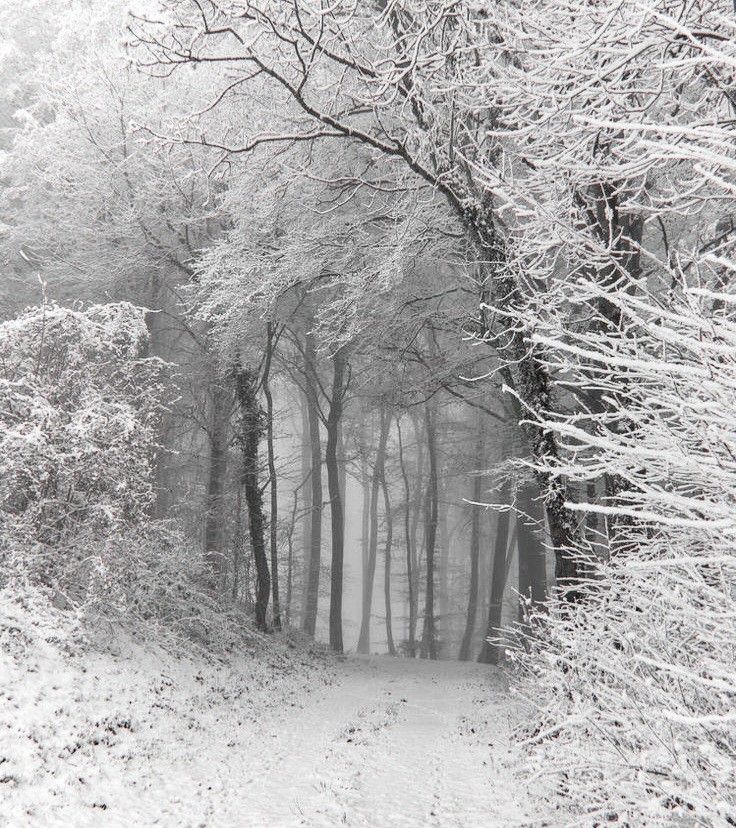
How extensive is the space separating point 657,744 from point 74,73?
15.5 m

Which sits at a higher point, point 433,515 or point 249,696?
point 433,515

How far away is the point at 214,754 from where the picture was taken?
266 inches

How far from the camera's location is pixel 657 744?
9.86 ft

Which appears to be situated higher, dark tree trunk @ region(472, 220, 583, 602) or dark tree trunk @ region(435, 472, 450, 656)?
dark tree trunk @ region(472, 220, 583, 602)

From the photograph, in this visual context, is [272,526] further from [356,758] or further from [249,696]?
A: [356,758]

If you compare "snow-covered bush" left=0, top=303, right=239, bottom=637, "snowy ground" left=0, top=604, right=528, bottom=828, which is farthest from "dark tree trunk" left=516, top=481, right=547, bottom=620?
"snow-covered bush" left=0, top=303, right=239, bottom=637

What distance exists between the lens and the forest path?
538 centimetres

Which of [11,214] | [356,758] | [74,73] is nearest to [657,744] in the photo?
[356,758]

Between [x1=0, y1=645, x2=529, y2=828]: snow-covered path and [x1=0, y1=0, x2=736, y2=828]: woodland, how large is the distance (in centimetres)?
12

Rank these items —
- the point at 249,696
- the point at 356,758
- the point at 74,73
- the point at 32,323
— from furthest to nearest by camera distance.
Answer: the point at 74,73 → the point at 249,696 → the point at 32,323 → the point at 356,758

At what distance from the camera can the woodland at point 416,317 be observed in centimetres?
306

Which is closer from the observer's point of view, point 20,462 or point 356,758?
point 356,758

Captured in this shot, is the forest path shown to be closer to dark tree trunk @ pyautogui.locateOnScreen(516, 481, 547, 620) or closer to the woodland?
the woodland

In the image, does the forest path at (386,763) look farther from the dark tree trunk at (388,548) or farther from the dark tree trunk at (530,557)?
the dark tree trunk at (388,548)
